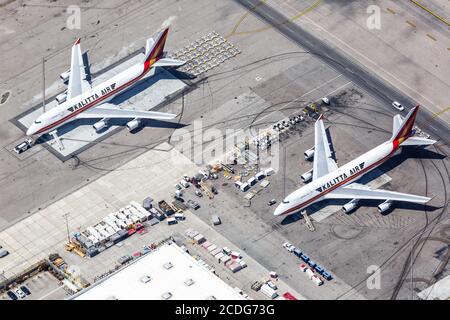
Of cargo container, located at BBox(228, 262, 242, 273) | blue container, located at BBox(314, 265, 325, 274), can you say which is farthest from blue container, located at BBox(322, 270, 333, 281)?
cargo container, located at BBox(228, 262, 242, 273)

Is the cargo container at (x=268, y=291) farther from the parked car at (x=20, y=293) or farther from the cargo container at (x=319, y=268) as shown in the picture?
the parked car at (x=20, y=293)

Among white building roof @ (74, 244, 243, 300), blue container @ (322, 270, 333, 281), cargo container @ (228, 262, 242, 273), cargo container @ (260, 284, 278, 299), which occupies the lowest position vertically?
blue container @ (322, 270, 333, 281)

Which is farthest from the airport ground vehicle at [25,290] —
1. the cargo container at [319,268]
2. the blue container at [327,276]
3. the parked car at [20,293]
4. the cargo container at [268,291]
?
the blue container at [327,276]

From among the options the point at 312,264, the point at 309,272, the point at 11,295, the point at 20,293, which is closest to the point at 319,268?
the point at 312,264

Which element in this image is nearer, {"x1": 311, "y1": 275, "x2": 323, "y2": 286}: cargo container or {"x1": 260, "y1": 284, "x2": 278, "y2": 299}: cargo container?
{"x1": 260, "y1": 284, "x2": 278, "y2": 299}: cargo container

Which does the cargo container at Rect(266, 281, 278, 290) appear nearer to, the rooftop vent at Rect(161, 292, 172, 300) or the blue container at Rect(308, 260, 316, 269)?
the blue container at Rect(308, 260, 316, 269)

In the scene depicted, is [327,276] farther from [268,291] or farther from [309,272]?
[268,291]
